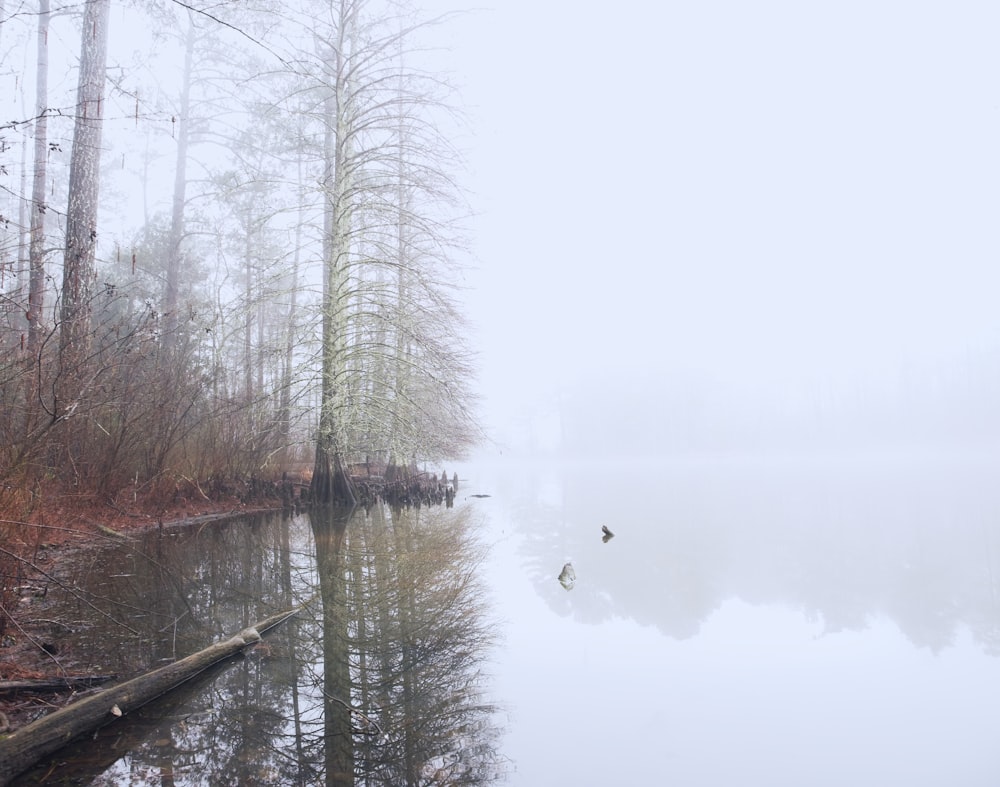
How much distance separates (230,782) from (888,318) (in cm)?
9190

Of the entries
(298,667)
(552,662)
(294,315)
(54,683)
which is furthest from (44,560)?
(294,315)

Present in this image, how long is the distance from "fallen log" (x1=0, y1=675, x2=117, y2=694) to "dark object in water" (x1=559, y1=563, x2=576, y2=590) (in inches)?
122

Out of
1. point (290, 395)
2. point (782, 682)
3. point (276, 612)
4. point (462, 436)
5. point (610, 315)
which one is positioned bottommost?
point (782, 682)

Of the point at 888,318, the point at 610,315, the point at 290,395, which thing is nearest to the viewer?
the point at 290,395

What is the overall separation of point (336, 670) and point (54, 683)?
0.99 metres

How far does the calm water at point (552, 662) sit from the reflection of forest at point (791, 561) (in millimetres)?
38

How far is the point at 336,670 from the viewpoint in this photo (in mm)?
2451

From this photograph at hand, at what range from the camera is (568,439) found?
68.3 m

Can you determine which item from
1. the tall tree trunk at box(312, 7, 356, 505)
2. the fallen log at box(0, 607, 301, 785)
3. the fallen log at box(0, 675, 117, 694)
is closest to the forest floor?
the fallen log at box(0, 675, 117, 694)

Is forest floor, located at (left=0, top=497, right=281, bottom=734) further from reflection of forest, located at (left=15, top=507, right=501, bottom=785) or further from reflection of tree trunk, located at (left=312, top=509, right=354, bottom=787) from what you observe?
reflection of tree trunk, located at (left=312, top=509, right=354, bottom=787)

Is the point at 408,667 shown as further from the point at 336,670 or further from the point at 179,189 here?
the point at 179,189

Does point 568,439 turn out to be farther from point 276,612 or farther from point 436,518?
point 276,612

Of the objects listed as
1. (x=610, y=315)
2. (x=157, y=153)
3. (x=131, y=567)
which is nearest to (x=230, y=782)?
(x=131, y=567)

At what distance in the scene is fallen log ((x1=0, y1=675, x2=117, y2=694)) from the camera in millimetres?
1952
